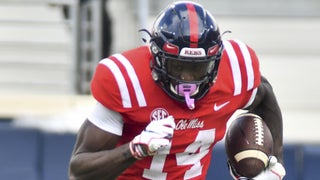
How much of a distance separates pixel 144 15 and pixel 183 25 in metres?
3.61

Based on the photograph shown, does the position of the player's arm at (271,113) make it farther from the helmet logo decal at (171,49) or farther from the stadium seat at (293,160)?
the stadium seat at (293,160)

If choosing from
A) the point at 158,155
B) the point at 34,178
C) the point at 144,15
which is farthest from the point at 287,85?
the point at 158,155

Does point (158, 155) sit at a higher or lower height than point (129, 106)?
lower

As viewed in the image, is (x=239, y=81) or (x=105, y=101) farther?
(x=239, y=81)

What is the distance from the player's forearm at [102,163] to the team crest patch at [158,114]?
0.62 feet

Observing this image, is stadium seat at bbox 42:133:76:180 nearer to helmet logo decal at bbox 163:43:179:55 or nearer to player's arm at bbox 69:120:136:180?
player's arm at bbox 69:120:136:180

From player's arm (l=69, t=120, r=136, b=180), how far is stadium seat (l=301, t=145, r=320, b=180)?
82.6 inches

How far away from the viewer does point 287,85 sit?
270 inches

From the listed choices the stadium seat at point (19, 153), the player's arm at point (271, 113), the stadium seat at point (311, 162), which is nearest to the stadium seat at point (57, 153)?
the stadium seat at point (19, 153)

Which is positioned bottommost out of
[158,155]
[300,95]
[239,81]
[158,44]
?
[300,95]

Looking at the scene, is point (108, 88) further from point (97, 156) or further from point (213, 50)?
point (213, 50)

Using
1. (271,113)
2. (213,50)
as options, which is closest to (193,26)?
(213,50)

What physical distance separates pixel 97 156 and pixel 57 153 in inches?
86.1

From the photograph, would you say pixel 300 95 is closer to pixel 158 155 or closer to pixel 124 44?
pixel 124 44
